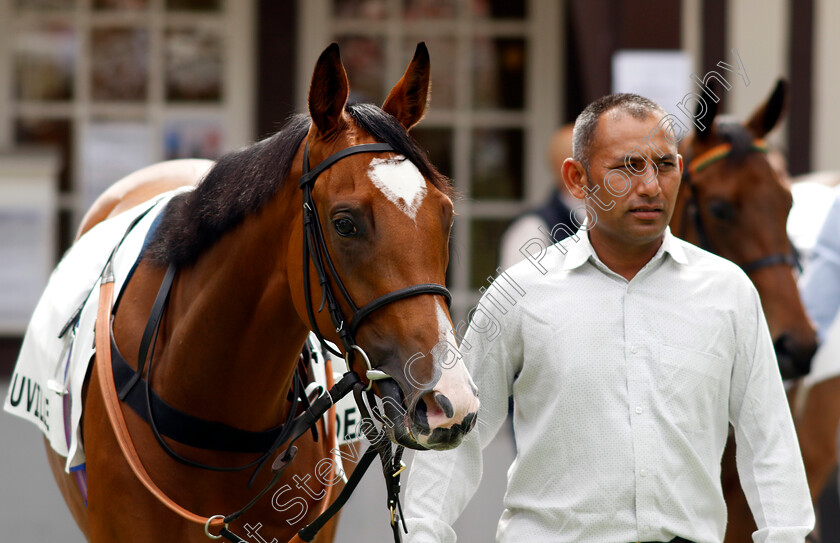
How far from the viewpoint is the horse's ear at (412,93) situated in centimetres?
223

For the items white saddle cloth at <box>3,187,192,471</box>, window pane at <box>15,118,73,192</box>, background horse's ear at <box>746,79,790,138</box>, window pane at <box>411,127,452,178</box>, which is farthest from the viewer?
window pane at <box>411,127,452,178</box>

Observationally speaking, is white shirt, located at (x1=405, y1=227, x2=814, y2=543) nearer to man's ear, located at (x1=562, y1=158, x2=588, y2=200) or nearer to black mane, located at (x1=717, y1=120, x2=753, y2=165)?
man's ear, located at (x1=562, y1=158, x2=588, y2=200)

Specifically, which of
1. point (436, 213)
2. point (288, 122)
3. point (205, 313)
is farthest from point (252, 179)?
point (436, 213)

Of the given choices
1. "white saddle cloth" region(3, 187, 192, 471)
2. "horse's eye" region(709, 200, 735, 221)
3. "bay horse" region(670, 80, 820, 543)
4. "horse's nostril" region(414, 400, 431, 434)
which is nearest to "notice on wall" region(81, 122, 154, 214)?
"white saddle cloth" region(3, 187, 192, 471)

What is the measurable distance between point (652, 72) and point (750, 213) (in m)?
2.40

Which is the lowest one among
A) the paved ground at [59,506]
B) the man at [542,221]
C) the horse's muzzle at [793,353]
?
the paved ground at [59,506]

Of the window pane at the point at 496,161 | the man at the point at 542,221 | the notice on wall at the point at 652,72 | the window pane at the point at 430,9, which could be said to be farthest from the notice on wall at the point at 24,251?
the notice on wall at the point at 652,72

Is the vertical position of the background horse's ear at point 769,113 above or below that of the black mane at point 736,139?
above

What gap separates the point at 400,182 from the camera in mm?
2008

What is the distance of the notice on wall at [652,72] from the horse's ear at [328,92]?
365 cm

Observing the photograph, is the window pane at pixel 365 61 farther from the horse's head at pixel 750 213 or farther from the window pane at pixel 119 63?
the horse's head at pixel 750 213

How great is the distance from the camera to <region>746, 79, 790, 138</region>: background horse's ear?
3.60m

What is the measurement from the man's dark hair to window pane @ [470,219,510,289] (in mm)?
5159

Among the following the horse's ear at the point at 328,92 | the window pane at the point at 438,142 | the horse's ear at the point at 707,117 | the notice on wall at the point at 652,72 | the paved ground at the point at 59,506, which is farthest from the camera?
the window pane at the point at 438,142
